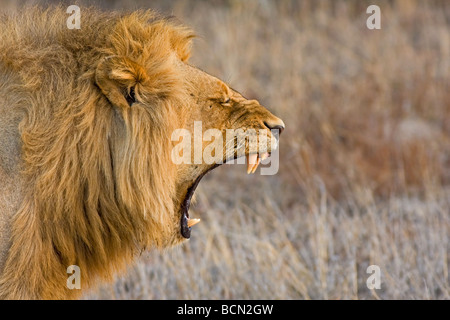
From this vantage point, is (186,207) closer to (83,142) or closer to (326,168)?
(83,142)

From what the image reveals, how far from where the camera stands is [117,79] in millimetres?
2387

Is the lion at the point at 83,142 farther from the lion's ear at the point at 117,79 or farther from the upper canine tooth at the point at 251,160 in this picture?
the upper canine tooth at the point at 251,160

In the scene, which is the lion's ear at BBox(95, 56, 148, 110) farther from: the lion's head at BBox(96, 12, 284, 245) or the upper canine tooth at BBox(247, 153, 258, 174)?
the upper canine tooth at BBox(247, 153, 258, 174)

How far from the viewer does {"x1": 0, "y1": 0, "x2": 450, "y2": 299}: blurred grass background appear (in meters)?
4.12

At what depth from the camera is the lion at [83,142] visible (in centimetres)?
231

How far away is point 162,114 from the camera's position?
96.3 inches

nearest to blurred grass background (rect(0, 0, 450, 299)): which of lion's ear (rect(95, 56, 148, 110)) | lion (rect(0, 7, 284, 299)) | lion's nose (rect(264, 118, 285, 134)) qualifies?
lion (rect(0, 7, 284, 299))

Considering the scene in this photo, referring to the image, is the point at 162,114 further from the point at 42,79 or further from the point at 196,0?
the point at 196,0

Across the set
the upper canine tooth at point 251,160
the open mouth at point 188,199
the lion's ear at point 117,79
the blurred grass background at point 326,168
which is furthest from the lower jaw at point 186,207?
the blurred grass background at point 326,168

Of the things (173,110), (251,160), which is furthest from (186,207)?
(173,110)

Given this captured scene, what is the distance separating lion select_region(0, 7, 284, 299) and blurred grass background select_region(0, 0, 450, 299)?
0.71 metres
